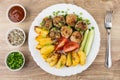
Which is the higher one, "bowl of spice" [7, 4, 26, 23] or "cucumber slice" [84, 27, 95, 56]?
"bowl of spice" [7, 4, 26, 23]

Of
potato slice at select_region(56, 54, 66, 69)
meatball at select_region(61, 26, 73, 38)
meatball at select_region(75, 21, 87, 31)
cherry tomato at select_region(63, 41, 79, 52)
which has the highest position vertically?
meatball at select_region(75, 21, 87, 31)

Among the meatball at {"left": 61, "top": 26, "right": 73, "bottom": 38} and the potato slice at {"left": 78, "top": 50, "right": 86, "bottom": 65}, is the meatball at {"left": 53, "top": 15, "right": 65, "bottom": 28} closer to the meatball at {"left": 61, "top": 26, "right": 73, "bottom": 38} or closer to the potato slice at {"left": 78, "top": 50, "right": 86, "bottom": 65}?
the meatball at {"left": 61, "top": 26, "right": 73, "bottom": 38}

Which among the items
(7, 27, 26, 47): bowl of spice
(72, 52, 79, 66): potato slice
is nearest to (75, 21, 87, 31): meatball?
(72, 52, 79, 66): potato slice

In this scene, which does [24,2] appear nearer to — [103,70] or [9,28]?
[9,28]

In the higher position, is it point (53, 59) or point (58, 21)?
point (58, 21)

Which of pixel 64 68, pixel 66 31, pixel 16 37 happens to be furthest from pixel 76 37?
pixel 16 37

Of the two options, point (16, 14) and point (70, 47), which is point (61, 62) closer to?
point (70, 47)
